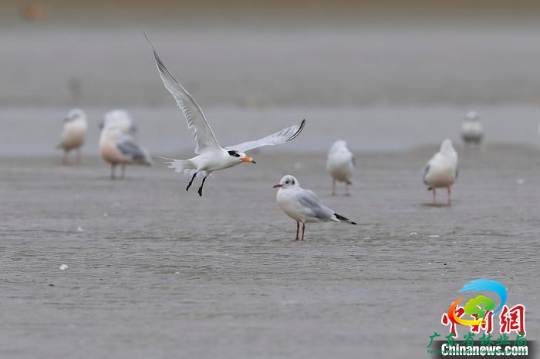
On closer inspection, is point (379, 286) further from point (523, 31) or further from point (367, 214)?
point (523, 31)

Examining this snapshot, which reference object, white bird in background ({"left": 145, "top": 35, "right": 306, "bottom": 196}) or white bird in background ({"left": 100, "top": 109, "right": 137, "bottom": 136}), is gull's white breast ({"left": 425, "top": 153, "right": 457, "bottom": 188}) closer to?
white bird in background ({"left": 145, "top": 35, "right": 306, "bottom": 196})

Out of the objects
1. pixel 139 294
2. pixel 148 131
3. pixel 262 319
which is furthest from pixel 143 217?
pixel 148 131

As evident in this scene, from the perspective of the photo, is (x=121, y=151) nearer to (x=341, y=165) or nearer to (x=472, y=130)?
(x=341, y=165)

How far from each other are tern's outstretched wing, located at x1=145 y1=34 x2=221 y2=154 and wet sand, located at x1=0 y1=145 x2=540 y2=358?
1.02 m

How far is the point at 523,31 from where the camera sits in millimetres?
72938

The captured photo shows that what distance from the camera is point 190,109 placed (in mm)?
14219

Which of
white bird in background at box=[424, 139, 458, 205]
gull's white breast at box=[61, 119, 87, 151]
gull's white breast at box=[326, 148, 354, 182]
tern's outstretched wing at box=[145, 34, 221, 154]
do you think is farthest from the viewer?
gull's white breast at box=[61, 119, 87, 151]

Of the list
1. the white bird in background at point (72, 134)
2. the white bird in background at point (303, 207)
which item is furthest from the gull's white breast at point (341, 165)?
the white bird in background at point (72, 134)

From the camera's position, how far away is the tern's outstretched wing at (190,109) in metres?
14.0
